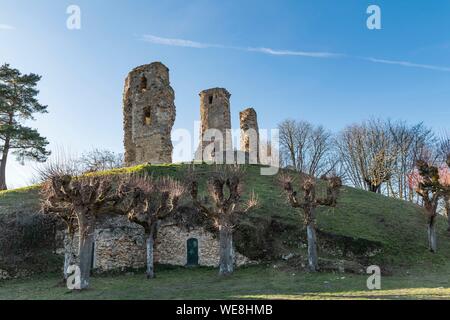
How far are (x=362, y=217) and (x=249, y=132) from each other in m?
15.9

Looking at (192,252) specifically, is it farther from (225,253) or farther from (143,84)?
(143,84)

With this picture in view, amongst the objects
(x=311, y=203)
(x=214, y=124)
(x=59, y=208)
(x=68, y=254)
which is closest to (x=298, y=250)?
(x=311, y=203)

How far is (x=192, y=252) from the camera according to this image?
2242 centimetres

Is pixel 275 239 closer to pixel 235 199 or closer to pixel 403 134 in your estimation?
pixel 235 199

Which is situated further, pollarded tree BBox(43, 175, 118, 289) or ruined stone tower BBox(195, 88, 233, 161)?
ruined stone tower BBox(195, 88, 233, 161)

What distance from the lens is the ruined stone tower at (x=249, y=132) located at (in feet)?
131

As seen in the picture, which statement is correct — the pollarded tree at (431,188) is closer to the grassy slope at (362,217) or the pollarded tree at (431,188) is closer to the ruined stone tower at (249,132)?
the grassy slope at (362,217)

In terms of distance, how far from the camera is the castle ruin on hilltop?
35.8 m

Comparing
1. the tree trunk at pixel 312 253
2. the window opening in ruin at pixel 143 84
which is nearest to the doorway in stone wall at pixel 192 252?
the tree trunk at pixel 312 253

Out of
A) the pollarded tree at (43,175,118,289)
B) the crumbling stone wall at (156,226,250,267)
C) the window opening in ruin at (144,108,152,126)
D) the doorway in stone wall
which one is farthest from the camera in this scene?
the window opening in ruin at (144,108,152,126)

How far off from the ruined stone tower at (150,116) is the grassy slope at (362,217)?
13.6 ft

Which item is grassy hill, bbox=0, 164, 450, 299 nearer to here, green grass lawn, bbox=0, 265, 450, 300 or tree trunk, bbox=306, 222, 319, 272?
green grass lawn, bbox=0, 265, 450, 300

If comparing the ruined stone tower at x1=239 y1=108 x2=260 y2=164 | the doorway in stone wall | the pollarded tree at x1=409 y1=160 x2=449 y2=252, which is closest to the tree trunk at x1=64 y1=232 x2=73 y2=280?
the doorway in stone wall

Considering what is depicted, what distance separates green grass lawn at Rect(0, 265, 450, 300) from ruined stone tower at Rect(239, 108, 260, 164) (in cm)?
2018
